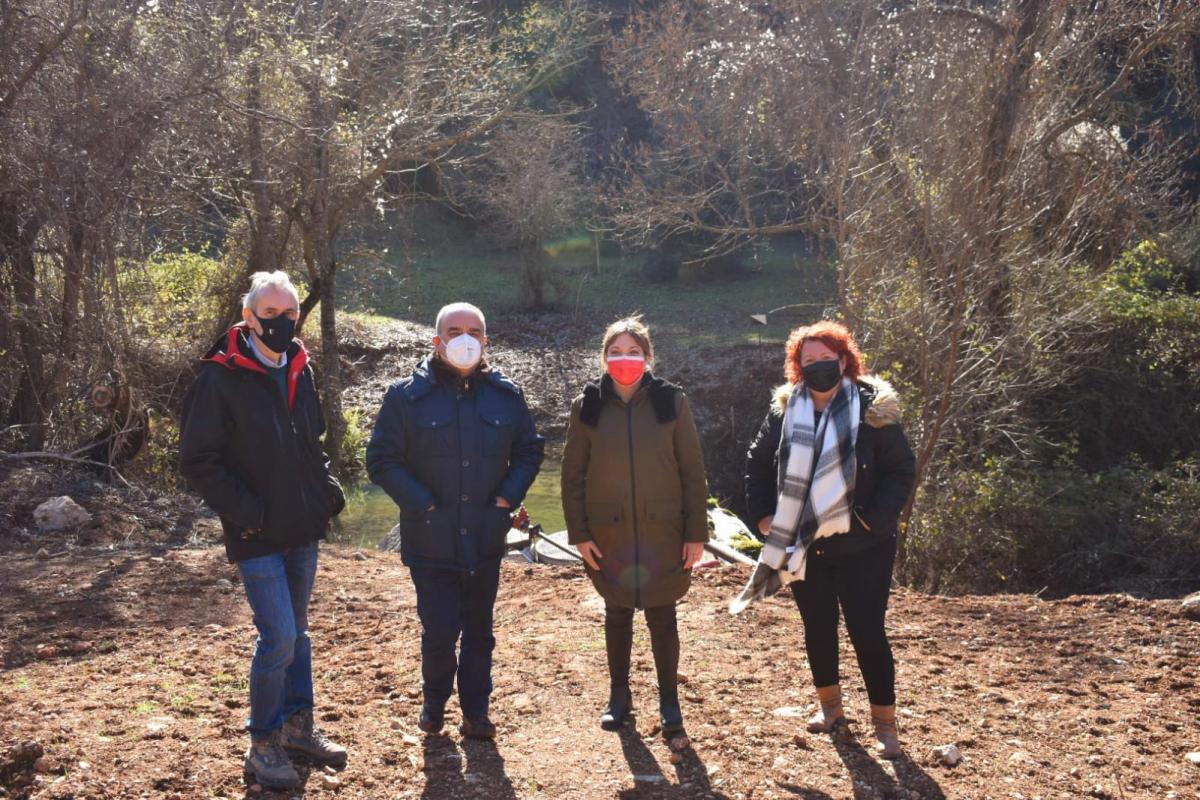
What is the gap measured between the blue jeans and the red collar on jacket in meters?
0.59

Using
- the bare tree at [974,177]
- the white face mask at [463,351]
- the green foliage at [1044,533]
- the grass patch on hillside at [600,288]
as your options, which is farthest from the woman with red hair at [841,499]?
the grass patch on hillside at [600,288]

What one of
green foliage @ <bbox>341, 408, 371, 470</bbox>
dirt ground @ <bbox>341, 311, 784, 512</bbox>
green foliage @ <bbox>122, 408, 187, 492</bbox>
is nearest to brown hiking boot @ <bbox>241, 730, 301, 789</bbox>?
green foliage @ <bbox>122, 408, 187, 492</bbox>

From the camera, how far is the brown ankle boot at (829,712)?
4.87 metres

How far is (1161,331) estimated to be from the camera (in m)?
13.1

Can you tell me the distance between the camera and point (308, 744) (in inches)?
174

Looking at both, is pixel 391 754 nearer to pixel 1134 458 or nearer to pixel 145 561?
pixel 145 561

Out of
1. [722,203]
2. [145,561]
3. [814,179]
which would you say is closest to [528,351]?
[722,203]

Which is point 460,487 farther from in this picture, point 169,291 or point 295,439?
point 169,291

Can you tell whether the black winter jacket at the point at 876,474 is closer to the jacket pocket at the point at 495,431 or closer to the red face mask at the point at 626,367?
the red face mask at the point at 626,367

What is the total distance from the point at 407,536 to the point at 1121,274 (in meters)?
11.1

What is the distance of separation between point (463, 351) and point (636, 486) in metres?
0.88

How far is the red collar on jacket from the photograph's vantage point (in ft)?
13.3

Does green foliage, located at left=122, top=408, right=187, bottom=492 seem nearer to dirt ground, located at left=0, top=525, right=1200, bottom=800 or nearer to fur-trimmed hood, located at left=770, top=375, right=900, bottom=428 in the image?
dirt ground, located at left=0, top=525, right=1200, bottom=800

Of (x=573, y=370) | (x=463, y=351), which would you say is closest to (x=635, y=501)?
(x=463, y=351)
